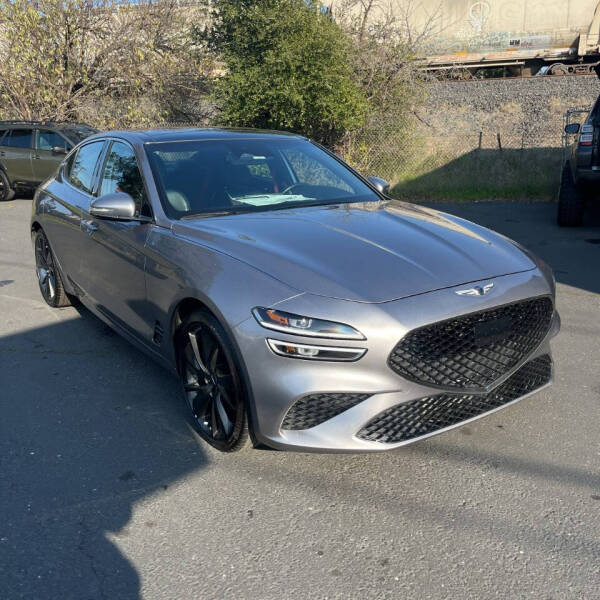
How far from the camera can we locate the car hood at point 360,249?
3.06 meters

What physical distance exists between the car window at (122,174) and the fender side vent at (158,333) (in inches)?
30.3

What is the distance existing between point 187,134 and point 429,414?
274cm

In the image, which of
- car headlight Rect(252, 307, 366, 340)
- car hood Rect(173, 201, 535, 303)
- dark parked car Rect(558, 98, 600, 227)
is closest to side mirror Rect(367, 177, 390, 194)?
car hood Rect(173, 201, 535, 303)

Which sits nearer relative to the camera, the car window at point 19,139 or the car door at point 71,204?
the car door at point 71,204

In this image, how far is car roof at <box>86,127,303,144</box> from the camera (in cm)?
454

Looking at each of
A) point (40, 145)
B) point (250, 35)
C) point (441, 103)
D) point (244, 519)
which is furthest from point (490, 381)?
point (441, 103)

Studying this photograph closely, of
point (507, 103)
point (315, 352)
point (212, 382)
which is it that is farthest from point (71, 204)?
point (507, 103)

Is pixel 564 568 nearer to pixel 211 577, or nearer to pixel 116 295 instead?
pixel 211 577

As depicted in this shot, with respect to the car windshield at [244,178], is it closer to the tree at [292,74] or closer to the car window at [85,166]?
the car window at [85,166]

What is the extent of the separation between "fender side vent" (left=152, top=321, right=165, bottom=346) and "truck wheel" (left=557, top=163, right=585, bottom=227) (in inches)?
278

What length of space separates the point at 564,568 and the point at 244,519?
132 centimetres

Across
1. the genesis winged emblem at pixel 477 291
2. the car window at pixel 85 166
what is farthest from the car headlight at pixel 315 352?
the car window at pixel 85 166

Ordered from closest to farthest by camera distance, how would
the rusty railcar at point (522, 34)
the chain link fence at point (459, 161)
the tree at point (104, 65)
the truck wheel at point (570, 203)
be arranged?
the truck wheel at point (570, 203)
the chain link fence at point (459, 161)
the tree at point (104, 65)
the rusty railcar at point (522, 34)

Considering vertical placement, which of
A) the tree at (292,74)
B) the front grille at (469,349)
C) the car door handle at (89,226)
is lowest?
→ the front grille at (469,349)
